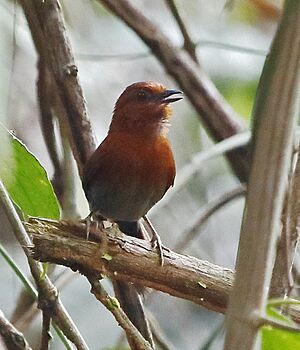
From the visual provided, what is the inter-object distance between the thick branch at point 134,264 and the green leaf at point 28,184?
203 millimetres

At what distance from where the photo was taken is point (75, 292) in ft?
7.95

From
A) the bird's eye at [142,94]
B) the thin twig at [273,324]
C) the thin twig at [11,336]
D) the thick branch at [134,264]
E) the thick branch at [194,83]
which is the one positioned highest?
the thick branch at [194,83]

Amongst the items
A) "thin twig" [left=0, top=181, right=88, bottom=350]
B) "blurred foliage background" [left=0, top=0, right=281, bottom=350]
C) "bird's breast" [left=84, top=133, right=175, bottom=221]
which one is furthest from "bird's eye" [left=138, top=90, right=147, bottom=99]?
"thin twig" [left=0, top=181, right=88, bottom=350]

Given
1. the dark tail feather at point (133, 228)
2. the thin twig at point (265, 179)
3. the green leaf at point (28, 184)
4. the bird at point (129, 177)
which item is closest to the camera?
the thin twig at point (265, 179)

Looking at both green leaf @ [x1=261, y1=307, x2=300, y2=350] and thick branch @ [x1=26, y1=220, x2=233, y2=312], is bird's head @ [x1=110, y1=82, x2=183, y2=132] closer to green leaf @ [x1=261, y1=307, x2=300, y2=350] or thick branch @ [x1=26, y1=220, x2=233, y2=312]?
thick branch @ [x1=26, y1=220, x2=233, y2=312]

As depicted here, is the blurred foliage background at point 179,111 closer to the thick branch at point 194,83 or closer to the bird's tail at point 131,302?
the thick branch at point 194,83

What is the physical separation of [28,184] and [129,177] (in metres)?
0.78

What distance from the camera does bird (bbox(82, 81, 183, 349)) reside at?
1666 mm

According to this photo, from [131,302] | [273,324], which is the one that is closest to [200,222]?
[131,302]

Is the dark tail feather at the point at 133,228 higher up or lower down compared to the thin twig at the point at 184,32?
lower down

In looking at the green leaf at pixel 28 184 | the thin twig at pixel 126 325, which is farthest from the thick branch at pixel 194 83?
the green leaf at pixel 28 184

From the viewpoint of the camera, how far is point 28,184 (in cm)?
96

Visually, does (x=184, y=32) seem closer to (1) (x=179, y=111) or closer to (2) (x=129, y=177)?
(2) (x=129, y=177)

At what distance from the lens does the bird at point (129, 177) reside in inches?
65.6
